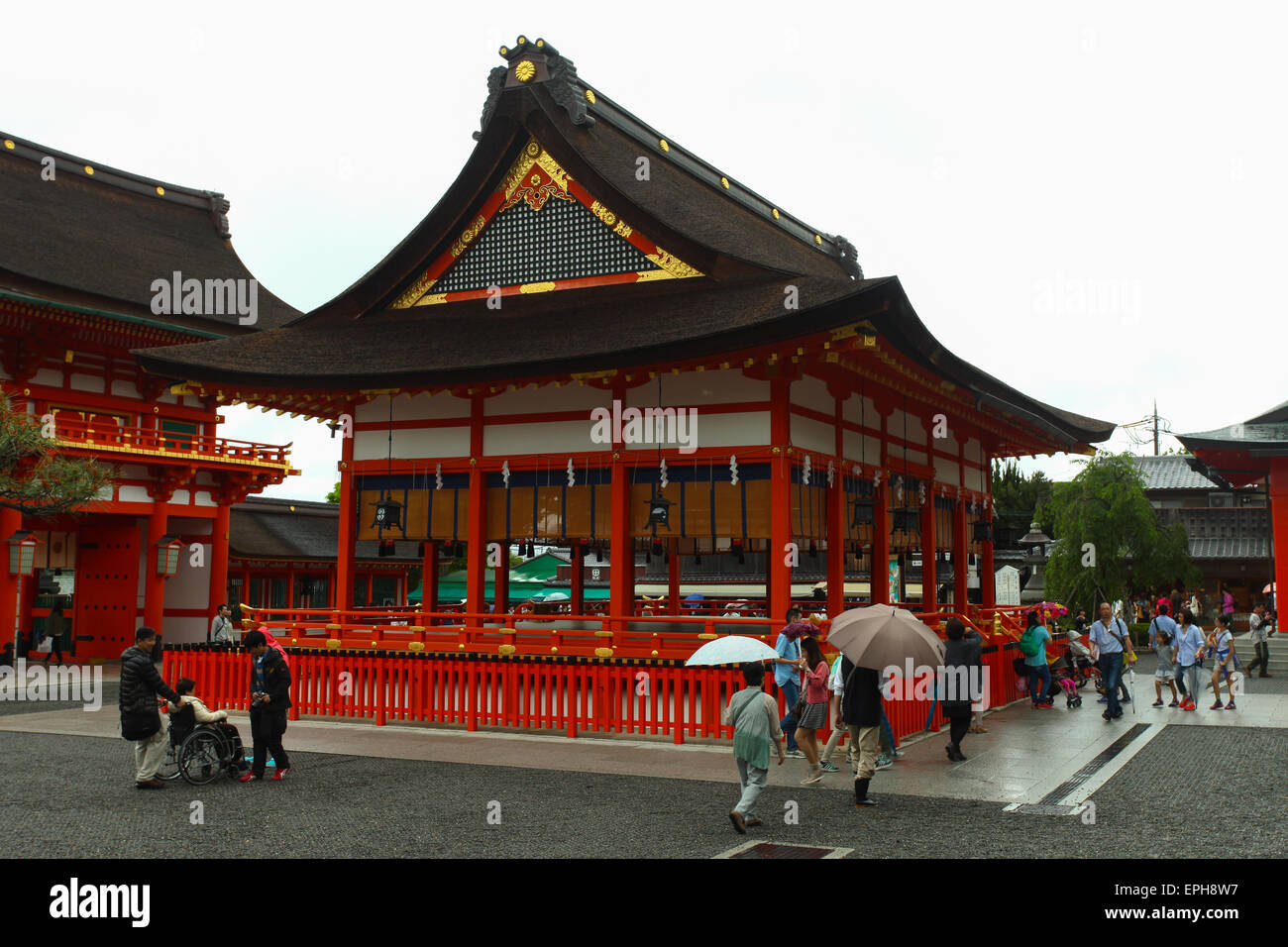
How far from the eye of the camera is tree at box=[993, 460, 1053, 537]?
180ft

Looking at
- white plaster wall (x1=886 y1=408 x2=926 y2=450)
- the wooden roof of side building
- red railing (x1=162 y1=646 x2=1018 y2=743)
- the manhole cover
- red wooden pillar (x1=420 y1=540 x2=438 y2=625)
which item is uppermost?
the wooden roof of side building

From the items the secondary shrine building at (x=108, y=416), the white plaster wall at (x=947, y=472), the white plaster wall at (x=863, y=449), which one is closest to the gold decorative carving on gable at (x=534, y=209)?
the white plaster wall at (x=863, y=449)

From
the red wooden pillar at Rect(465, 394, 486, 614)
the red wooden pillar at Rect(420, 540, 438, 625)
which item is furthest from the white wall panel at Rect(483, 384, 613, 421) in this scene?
the red wooden pillar at Rect(420, 540, 438, 625)

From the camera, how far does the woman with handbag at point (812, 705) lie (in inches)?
458

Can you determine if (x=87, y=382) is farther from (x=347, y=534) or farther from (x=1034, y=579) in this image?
(x=1034, y=579)

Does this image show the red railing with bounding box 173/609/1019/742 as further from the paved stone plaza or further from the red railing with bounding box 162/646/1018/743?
the paved stone plaza

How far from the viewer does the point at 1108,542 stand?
37156 mm

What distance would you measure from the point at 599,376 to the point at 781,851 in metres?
8.61

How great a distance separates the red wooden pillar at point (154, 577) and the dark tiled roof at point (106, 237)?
17.9 ft

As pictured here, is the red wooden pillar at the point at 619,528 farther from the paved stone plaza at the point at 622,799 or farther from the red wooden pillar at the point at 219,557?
the red wooden pillar at the point at 219,557

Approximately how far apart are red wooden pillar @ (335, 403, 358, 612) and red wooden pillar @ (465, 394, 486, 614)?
219 cm

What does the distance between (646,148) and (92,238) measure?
64.5ft

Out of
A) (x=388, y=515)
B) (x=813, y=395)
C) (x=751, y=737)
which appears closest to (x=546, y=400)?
(x=388, y=515)
